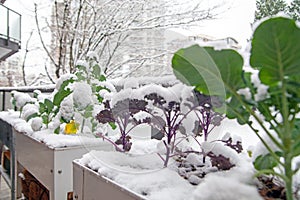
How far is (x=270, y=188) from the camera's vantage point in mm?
500

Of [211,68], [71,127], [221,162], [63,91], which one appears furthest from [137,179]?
[63,91]

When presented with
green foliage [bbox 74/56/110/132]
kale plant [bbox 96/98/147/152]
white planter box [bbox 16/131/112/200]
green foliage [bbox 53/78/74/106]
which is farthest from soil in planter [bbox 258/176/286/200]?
green foliage [bbox 53/78/74/106]

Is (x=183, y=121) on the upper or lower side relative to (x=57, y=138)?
upper

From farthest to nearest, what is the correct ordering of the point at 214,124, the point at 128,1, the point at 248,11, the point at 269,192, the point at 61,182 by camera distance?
1. the point at 128,1
2. the point at 61,182
3. the point at 248,11
4. the point at 214,124
5. the point at 269,192

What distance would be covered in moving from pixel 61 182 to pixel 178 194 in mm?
584

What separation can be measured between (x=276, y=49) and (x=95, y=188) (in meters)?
0.49

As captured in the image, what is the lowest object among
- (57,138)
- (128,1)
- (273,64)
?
(57,138)

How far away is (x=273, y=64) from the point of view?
35 centimetres

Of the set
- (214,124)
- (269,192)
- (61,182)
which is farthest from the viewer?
(61,182)

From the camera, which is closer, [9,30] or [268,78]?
[268,78]

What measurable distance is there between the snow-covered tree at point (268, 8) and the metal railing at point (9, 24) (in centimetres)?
387

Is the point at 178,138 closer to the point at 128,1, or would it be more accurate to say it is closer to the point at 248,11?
the point at 248,11

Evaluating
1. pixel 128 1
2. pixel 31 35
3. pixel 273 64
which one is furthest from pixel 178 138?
pixel 31 35

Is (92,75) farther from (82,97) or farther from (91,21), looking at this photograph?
(91,21)
